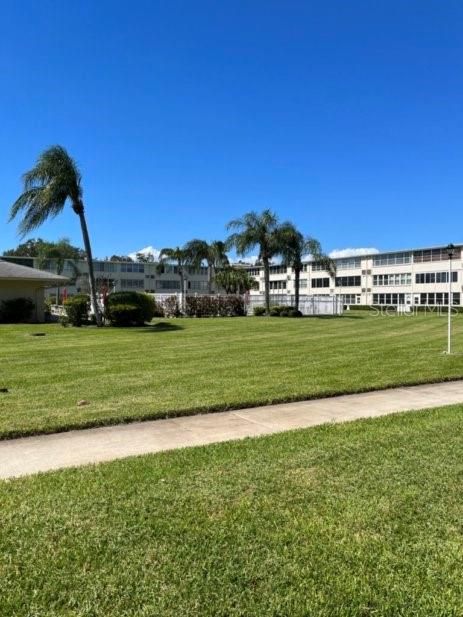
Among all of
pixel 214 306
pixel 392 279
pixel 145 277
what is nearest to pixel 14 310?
pixel 214 306

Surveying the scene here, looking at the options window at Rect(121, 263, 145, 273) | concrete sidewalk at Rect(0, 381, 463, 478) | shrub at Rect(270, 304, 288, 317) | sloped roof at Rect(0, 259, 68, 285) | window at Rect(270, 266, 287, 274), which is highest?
window at Rect(121, 263, 145, 273)

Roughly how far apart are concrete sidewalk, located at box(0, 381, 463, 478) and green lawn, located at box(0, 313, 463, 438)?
29 centimetres

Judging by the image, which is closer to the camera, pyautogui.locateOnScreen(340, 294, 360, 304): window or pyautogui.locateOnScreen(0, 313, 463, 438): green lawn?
pyautogui.locateOnScreen(0, 313, 463, 438): green lawn

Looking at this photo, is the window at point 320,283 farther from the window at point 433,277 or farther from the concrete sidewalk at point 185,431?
the concrete sidewalk at point 185,431

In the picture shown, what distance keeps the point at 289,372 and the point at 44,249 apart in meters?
52.0

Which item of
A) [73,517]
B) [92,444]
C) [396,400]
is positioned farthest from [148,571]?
[396,400]

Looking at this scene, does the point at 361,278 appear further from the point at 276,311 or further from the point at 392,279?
the point at 276,311

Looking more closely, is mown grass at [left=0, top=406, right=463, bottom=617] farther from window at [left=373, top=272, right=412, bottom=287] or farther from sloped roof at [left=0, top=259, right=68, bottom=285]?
window at [left=373, top=272, right=412, bottom=287]

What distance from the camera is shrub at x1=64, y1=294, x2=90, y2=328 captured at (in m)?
23.7

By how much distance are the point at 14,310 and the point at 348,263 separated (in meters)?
57.3

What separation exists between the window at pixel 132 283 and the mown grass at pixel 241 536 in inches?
3495

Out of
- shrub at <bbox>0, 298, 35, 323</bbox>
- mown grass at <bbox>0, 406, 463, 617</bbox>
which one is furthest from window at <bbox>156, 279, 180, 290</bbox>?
mown grass at <bbox>0, 406, 463, 617</bbox>

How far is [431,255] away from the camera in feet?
209

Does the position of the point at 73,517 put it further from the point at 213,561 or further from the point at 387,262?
the point at 387,262
